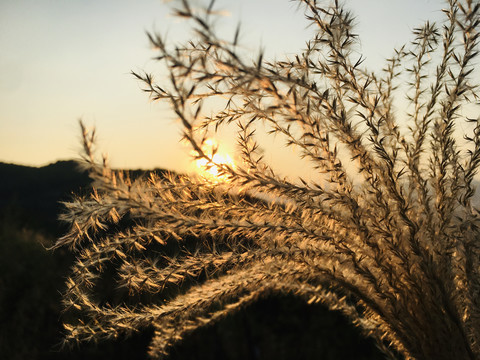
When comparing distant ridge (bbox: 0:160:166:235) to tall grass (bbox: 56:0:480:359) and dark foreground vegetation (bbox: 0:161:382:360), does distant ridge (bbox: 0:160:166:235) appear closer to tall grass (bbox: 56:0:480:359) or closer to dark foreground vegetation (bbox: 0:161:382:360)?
dark foreground vegetation (bbox: 0:161:382:360)

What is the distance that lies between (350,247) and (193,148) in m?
0.72

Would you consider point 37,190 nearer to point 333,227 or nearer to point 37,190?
point 37,190

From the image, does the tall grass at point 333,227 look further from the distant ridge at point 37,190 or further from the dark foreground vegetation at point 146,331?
the distant ridge at point 37,190

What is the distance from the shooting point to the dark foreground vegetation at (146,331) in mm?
2328

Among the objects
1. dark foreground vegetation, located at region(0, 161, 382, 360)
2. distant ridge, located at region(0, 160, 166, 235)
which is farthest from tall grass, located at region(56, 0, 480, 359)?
distant ridge, located at region(0, 160, 166, 235)

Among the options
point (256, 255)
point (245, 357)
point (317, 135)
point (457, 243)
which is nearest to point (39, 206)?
point (245, 357)

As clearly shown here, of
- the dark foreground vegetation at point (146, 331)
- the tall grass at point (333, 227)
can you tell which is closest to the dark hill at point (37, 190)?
the dark foreground vegetation at point (146, 331)

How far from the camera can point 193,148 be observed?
1.16 meters

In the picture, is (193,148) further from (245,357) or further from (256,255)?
(245,357)

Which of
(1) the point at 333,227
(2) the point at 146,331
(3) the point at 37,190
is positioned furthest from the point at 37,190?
(1) the point at 333,227

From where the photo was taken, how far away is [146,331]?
2.48m

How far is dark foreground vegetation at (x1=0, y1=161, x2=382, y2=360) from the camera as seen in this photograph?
2.33 metres

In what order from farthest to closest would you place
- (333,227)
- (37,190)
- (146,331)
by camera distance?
(37,190), (146,331), (333,227)

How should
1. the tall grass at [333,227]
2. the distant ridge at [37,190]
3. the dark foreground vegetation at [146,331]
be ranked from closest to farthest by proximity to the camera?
the tall grass at [333,227] < the dark foreground vegetation at [146,331] < the distant ridge at [37,190]
